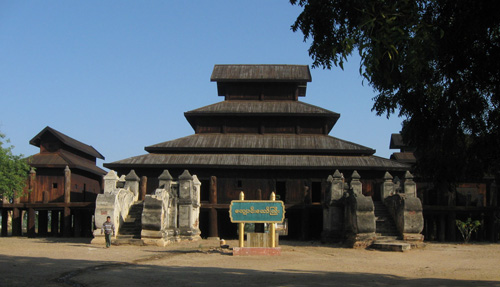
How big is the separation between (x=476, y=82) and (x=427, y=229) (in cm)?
2599

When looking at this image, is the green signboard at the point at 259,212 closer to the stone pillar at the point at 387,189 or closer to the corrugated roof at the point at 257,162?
the stone pillar at the point at 387,189

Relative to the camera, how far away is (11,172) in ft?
120

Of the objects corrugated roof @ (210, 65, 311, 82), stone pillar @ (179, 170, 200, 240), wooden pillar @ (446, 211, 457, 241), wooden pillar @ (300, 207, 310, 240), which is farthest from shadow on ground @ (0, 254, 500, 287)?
corrugated roof @ (210, 65, 311, 82)

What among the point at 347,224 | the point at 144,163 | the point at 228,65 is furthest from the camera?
the point at 228,65

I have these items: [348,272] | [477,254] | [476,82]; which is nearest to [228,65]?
[477,254]

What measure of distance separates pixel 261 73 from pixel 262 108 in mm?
3375

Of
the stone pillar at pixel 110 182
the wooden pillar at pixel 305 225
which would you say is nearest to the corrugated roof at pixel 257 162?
the wooden pillar at pixel 305 225

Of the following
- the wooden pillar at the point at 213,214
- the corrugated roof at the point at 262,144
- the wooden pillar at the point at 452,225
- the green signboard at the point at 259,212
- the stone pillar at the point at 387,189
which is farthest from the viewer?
the corrugated roof at the point at 262,144

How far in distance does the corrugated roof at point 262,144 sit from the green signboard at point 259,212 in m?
14.3

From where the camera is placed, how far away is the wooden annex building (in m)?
34.2

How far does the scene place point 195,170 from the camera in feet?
113

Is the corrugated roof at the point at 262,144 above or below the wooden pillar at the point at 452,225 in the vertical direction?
above

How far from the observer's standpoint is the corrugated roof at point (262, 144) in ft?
116

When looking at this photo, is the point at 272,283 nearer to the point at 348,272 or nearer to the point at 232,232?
the point at 348,272
